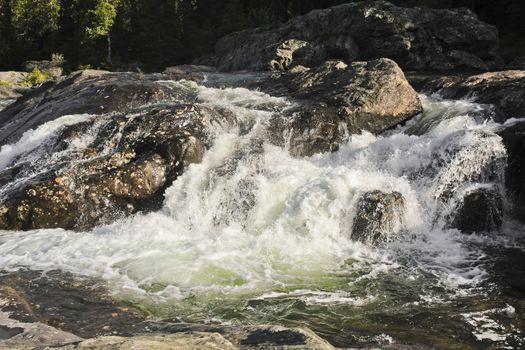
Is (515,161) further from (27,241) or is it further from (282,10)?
(282,10)

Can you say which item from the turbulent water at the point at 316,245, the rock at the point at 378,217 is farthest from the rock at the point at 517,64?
the rock at the point at 378,217

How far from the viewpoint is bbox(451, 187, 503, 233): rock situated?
33.0 feet

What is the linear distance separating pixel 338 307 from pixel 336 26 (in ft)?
84.4

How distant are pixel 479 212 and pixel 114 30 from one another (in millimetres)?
42144

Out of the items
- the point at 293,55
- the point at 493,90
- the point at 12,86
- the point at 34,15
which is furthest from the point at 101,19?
the point at 493,90

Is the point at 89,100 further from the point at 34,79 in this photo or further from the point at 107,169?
the point at 34,79

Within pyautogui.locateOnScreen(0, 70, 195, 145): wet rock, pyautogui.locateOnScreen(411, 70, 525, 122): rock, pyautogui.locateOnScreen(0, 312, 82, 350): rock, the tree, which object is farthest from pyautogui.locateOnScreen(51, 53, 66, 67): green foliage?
pyautogui.locateOnScreen(0, 312, 82, 350): rock

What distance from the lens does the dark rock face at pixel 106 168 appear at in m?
10.6

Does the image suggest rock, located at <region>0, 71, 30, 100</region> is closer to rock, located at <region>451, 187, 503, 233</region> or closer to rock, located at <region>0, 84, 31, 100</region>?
rock, located at <region>0, 84, 31, 100</region>

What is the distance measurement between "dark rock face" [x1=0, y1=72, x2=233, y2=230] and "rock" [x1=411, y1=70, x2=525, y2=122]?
7.64 m

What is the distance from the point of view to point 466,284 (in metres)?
7.64

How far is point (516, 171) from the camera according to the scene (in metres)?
10.6

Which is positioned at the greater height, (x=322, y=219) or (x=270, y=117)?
(x=270, y=117)

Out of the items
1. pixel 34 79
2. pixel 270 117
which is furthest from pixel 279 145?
pixel 34 79
